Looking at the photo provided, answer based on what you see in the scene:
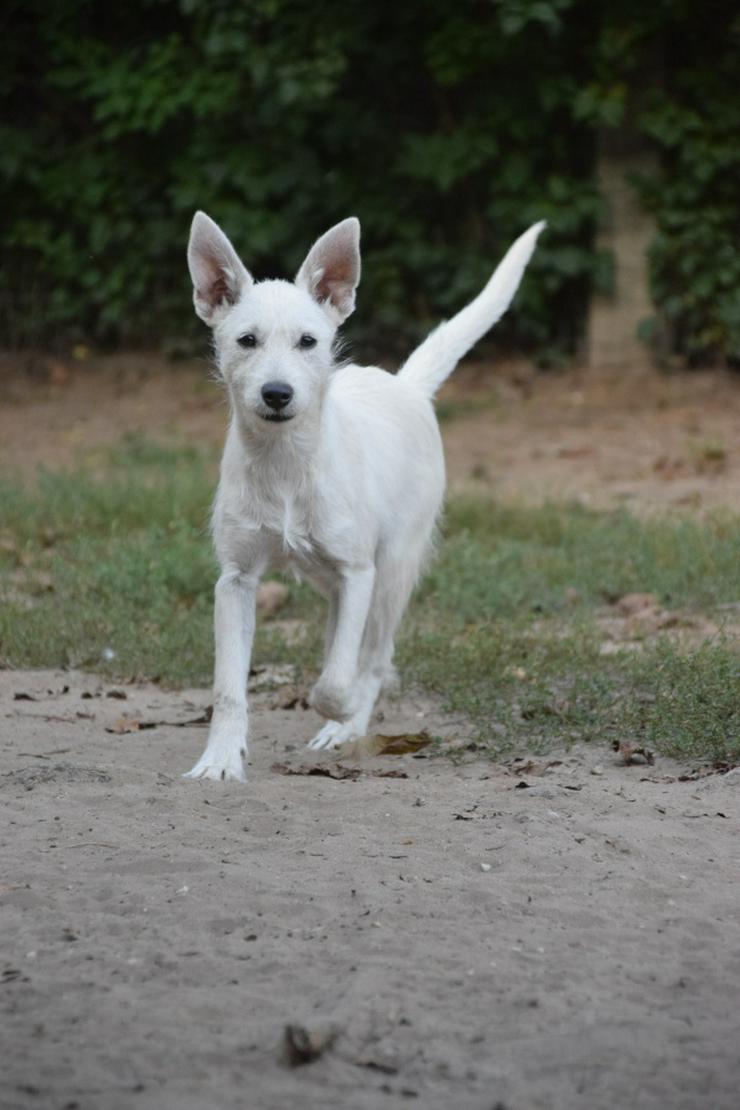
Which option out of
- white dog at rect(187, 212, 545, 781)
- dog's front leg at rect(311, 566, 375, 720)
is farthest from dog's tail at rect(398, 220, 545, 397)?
dog's front leg at rect(311, 566, 375, 720)

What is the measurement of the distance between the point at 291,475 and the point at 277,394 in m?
0.35

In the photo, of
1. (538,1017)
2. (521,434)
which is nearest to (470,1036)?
(538,1017)

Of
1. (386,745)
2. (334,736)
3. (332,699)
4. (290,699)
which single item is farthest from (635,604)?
(332,699)

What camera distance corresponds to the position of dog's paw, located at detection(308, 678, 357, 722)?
196 inches

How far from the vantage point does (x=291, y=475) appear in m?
5.09

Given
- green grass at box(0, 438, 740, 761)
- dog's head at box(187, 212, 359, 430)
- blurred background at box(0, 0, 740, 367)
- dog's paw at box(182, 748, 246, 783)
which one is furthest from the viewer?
blurred background at box(0, 0, 740, 367)

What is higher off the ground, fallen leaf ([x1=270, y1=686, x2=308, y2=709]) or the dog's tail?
the dog's tail

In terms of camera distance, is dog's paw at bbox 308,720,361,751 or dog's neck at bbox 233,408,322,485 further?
dog's paw at bbox 308,720,361,751

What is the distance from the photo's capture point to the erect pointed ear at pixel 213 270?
202 inches

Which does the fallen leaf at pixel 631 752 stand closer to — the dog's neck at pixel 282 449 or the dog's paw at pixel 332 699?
the dog's paw at pixel 332 699

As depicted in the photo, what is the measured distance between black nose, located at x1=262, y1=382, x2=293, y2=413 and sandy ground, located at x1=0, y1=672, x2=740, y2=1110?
45.2 inches

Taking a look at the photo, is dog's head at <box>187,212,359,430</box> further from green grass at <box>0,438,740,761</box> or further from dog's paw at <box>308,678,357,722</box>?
green grass at <box>0,438,740,761</box>

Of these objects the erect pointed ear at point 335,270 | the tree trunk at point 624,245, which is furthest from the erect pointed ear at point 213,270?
the tree trunk at point 624,245

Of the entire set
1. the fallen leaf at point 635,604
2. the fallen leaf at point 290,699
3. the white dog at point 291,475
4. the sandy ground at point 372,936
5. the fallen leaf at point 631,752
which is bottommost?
the fallen leaf at point 290,699
